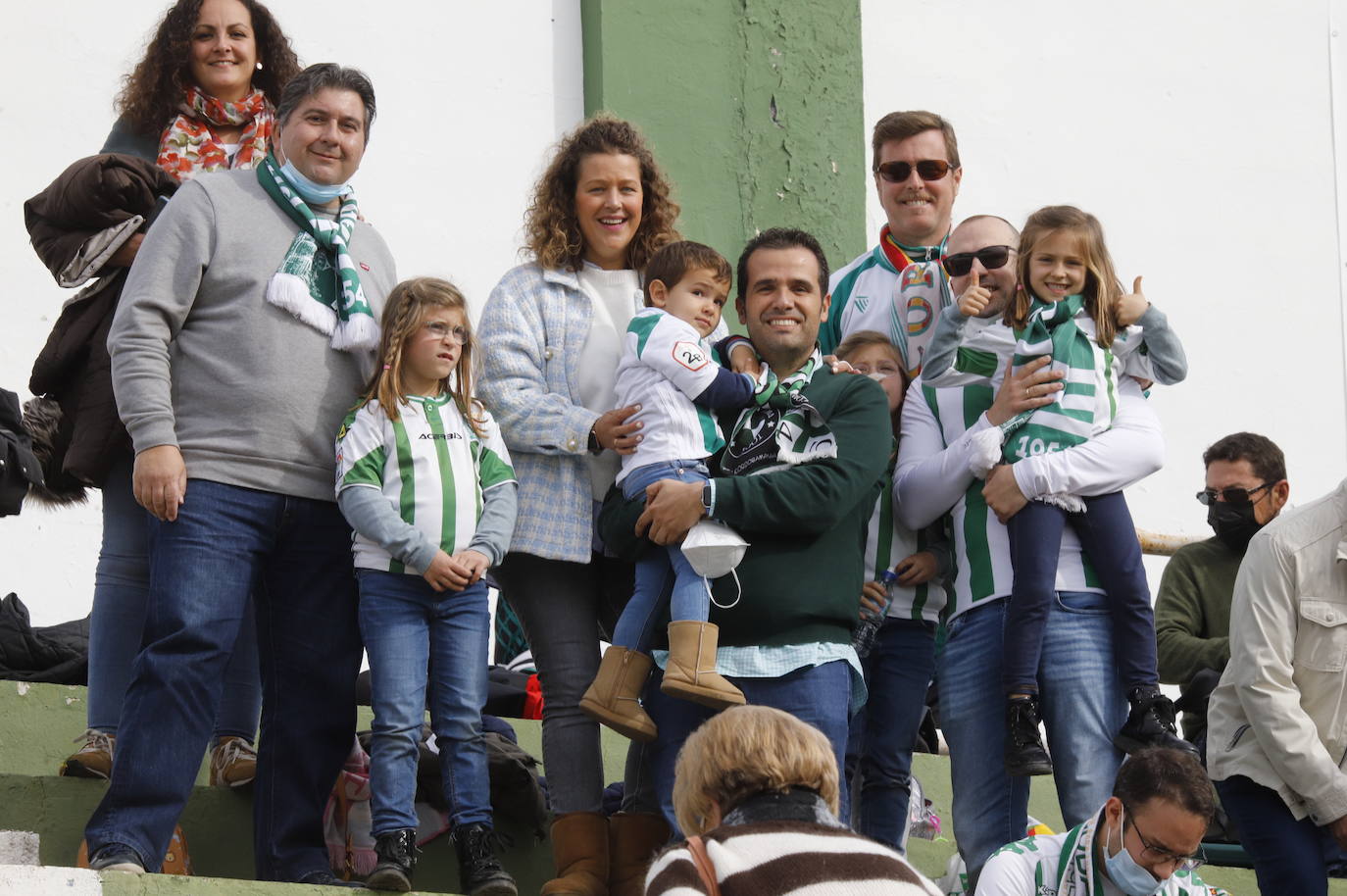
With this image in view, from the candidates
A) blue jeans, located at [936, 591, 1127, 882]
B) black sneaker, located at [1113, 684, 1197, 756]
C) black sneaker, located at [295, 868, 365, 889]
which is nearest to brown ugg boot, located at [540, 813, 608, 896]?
black sneaker, located at [295, 868, 365, 889]

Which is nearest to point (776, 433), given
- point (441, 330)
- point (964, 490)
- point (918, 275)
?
point (964, 490)

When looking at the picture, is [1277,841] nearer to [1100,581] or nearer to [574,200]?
[1100,581]

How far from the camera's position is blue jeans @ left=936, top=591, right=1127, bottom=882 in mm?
4277

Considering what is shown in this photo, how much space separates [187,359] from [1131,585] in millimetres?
2125

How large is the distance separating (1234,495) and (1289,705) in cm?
136

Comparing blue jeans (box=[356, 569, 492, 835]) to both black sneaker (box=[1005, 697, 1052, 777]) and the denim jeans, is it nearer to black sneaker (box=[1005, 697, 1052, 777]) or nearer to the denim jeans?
the denim jeans

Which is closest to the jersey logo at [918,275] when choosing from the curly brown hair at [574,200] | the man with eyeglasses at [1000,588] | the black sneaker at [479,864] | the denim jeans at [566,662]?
the man with eyeglasses at [1000,588]

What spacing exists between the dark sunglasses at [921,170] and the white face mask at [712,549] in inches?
55.2

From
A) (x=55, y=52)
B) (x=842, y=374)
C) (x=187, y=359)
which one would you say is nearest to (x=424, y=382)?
(x=187, y=359)

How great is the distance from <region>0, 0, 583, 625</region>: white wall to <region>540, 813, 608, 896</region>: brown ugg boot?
8.07 ft

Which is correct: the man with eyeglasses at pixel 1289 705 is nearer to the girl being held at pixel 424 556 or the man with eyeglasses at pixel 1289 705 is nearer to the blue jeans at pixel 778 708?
the blue jeans at pixel 778 708

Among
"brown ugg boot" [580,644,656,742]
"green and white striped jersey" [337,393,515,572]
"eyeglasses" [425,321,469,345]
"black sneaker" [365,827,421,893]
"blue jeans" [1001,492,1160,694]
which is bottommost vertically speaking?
"black sneaker" [365,827,421,893]

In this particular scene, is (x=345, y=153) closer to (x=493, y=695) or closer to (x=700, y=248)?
(x=700, y=248)

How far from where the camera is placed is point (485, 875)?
12.9 ft
